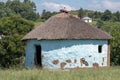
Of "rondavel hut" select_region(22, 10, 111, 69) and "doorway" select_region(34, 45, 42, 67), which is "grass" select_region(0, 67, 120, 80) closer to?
"rondavel hut" select_region(22, 10, 111, 69)

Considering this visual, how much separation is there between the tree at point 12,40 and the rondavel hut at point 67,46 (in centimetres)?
1510

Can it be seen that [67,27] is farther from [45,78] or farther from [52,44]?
[45,78]

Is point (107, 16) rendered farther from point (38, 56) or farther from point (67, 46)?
point (67, 46)

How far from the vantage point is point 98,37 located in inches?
1002

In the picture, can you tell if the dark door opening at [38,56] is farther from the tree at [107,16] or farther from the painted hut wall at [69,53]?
the tree at [107,16]

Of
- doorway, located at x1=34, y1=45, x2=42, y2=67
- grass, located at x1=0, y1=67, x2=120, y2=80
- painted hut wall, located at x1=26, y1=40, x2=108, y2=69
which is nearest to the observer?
grass, located at x1=0, y1=67, x2=120, y2=80

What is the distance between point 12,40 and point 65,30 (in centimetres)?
2025

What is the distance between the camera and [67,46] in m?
24.6

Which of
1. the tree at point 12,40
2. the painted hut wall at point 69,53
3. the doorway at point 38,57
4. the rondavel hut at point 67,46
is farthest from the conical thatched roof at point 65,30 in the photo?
the tree at point 12,40

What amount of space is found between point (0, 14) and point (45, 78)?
312 ft

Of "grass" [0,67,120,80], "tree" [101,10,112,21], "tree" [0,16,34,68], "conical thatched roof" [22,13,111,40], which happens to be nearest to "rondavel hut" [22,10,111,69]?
"conical thatched roof" [22,13,111,40]

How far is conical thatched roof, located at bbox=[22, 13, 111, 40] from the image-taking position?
81.3 ft

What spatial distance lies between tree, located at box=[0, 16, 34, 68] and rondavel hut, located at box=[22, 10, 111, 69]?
49.6 feet

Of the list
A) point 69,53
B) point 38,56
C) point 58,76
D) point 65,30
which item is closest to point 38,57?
point 38,56
